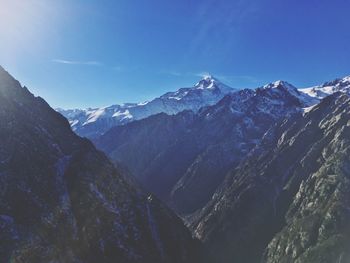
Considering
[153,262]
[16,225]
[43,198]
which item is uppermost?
[43,198]

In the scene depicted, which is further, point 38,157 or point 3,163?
point 38,157

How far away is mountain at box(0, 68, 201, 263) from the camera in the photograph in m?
136

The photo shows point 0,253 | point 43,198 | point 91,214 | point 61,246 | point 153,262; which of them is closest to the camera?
point 0,253

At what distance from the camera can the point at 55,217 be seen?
150 meters

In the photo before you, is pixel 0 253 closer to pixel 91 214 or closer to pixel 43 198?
pixel 43 198

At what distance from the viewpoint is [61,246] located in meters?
143

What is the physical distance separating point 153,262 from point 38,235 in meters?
57.4

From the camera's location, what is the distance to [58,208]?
154875 mm

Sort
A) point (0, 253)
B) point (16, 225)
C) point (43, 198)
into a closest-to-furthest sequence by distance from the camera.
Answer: point (0, 253), point (16, 225), point (43, 198)

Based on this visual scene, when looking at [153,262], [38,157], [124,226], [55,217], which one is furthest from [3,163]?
[153,262]

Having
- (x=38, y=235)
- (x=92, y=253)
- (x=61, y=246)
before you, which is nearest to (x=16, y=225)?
(x=38, y=235)

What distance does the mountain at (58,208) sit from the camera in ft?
446

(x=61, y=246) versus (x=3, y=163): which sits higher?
(x=3, y=163)

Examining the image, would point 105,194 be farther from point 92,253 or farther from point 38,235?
point 38,235
